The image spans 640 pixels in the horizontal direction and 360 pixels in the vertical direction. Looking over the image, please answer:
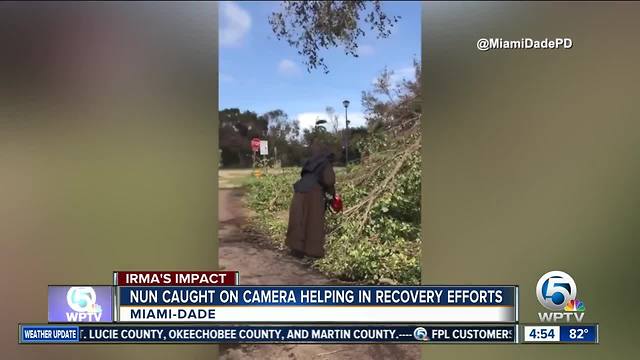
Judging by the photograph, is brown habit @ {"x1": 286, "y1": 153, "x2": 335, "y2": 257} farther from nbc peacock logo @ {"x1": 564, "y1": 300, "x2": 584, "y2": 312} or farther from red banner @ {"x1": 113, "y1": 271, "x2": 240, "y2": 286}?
nbc peacock logo @ {"x1": 564, "y1": 300, "x2": 584, "y2": 312}

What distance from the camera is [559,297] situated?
231cm

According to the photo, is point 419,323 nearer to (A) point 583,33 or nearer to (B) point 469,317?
(B) point 469,317

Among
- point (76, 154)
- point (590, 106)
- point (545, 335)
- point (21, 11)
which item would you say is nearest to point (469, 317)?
point (545, 335)

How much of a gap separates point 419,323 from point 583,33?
80.9 inches

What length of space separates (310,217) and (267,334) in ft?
2.64

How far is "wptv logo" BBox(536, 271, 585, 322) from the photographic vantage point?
7.54 feet

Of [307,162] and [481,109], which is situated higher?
[481,109]

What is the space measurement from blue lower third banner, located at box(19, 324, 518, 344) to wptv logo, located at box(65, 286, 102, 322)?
8 centimetres

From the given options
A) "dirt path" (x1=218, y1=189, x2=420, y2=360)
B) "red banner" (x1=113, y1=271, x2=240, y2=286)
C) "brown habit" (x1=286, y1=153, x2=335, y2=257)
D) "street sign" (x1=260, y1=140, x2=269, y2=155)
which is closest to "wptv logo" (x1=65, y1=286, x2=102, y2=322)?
"red banner" (x1=113, y1=271, x2=240, y2=286)

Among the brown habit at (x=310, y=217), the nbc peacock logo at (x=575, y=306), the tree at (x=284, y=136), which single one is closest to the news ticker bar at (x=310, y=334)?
the nbc peacock logo at (x=575, y=306)

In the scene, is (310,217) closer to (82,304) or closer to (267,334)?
(267,334)

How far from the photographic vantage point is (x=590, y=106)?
7.39 ft

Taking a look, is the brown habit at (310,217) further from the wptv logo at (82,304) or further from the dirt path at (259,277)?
the wptv logo at (82,304)

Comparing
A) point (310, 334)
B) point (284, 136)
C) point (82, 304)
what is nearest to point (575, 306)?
point (310, 334)
